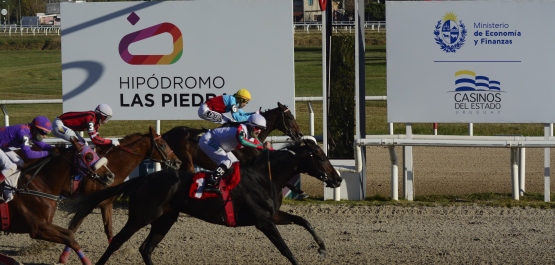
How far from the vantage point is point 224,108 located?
10836 mm

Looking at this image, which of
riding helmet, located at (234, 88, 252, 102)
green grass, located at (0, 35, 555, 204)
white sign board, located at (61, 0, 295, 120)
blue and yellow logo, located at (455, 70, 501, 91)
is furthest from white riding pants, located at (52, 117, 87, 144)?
blue and yellow logo, located at (455, 70, 501, 91)

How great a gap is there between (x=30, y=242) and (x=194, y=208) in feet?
8.78

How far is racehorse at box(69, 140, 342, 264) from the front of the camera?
25.0 ft

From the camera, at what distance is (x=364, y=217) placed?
415 inches

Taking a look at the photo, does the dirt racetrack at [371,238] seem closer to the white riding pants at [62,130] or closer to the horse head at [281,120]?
the horse head at [281,120]

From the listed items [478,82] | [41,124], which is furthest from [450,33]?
[41,124]

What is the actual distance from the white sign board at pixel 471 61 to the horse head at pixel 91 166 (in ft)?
14.7

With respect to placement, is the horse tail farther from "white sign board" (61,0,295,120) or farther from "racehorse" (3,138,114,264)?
"white sign board" (61,0,295,120)

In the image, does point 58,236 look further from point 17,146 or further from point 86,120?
point 86,120

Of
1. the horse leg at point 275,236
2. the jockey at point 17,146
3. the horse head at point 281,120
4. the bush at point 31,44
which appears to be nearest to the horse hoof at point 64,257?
the jockey at point 17,146

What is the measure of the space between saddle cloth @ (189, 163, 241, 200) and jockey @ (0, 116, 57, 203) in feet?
4.49

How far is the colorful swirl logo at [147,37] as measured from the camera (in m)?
11.7

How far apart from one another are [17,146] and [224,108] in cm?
286

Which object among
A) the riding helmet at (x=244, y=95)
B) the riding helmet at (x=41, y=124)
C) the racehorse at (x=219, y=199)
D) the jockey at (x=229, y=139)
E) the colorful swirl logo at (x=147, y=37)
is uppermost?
the colorful swirl logo at (x=147, y=37)
